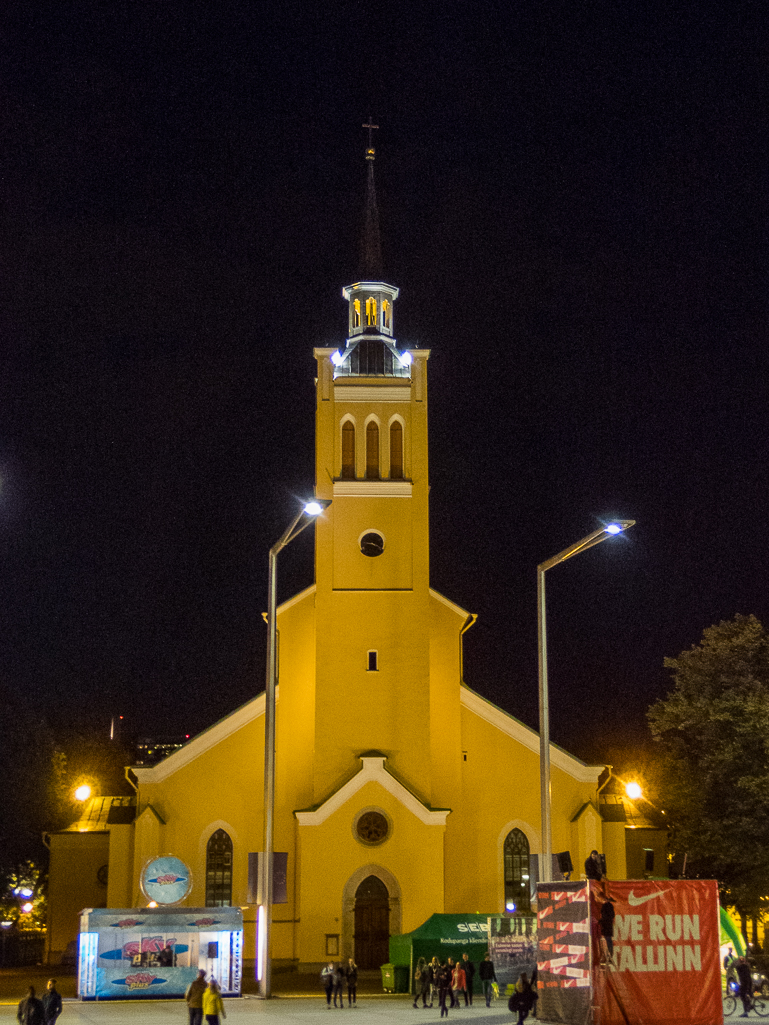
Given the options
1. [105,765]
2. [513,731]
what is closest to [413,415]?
[513,731]

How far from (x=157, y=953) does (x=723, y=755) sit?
19.7m

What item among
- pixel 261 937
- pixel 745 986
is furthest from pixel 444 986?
pixel 745 986

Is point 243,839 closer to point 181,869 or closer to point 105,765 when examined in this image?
point 181,869

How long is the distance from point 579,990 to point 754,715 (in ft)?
78.1

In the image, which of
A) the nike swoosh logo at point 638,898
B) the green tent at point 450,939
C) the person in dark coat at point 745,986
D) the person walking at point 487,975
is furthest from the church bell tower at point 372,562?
the nike swoosh logo at point 638,898

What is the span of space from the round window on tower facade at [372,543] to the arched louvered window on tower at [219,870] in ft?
34.9

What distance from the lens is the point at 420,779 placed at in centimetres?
3991

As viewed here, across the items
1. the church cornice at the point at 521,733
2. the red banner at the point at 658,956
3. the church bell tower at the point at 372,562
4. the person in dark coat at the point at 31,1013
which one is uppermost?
the church bell tower at the point at 372,562

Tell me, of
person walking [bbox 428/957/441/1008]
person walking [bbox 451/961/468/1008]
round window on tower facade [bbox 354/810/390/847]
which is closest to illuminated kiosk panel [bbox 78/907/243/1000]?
person walking [bbox 428/957/441/1008]

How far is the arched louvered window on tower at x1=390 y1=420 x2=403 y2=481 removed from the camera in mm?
42875

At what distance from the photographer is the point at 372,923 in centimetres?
3853

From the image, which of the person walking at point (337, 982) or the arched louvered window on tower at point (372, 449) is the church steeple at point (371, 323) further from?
the person walking at point (337, 982)

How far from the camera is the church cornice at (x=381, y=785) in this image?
38594 mm

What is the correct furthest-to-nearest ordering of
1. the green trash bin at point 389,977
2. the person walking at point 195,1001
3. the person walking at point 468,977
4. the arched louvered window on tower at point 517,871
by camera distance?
1. the arched louvered window on tower at point 517,871
2. the green trash bin at point 389,977
3. the person walking at point 468,977
4. the person walking at point 195,1001
